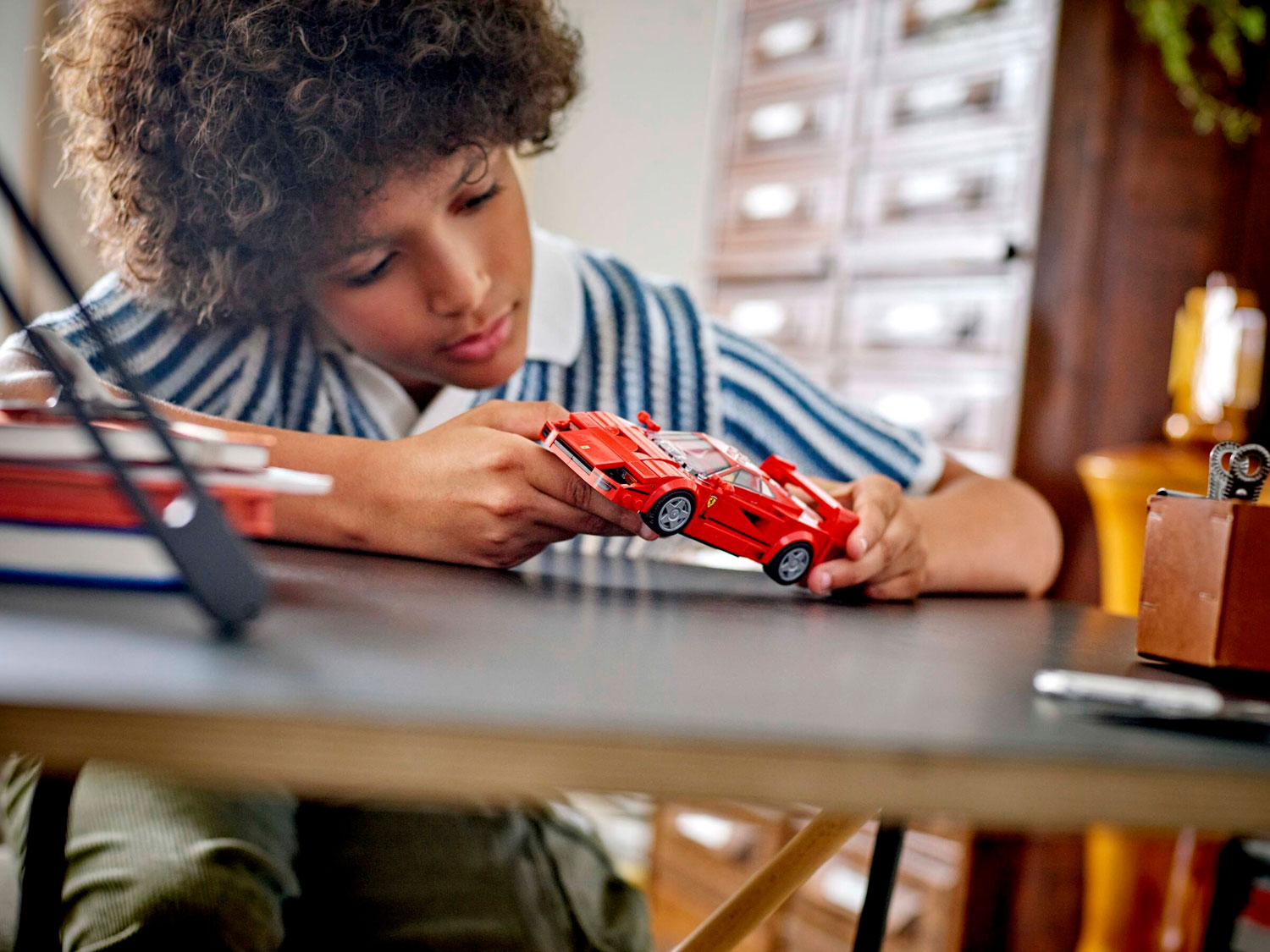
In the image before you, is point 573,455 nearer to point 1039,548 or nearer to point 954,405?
point 1039,548

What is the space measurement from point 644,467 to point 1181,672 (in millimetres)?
277

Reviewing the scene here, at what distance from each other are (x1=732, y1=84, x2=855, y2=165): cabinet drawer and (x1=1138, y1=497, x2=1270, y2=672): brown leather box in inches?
73.7

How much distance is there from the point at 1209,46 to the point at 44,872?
205 cm

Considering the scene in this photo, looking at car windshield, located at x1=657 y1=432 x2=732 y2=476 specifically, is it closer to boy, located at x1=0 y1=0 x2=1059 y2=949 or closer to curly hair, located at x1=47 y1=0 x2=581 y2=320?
boy, located at x1=0 y1=0 x2=1059 y2=949

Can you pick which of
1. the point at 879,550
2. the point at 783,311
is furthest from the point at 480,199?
the point at 783,311

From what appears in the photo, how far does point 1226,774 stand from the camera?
1.03 ft

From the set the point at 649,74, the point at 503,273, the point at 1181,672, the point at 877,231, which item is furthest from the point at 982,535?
the point at 649,74

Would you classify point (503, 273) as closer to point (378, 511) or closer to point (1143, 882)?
point (378, 511)

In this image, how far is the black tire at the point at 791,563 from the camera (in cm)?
62

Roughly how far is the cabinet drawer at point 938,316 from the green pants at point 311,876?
1.38 meters

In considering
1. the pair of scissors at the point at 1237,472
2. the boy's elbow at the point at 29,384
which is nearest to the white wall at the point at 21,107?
the boy's elbow at the point at 29,384

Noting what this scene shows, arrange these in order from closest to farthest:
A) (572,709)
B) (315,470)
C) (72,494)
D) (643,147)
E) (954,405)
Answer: (572,709) → (72,494) → (315,470) → (954,405) → (643,147)

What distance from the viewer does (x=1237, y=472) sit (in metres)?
0.48

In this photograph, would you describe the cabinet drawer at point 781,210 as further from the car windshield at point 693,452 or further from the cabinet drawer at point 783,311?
the car windshield at point 693,452
